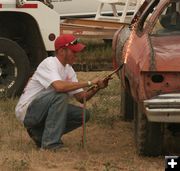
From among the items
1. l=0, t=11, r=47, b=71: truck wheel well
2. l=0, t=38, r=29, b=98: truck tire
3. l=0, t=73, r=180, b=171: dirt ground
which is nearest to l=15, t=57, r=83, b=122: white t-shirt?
l=0, t=73, r=180, b=171: dirt ground

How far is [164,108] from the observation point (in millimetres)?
5883

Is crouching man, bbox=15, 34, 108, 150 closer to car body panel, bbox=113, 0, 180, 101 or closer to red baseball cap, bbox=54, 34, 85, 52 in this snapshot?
red baseball cap, bbox=54, 34, 85, 52

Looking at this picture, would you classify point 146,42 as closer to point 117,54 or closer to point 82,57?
point 117,54

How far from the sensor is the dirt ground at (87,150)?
250 inches

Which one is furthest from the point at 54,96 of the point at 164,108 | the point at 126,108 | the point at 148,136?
the point at 126,108

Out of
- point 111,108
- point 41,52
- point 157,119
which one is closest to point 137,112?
point 157,119

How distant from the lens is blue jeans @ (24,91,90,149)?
22.3 ft

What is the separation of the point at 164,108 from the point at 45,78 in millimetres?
1444

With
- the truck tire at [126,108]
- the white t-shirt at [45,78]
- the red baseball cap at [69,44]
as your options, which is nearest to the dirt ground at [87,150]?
the truck tire at [126,108]

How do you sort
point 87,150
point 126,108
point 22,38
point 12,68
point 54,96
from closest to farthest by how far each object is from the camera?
point 54,96
point 87,150
point 126,108
point 12,68
point 22,38

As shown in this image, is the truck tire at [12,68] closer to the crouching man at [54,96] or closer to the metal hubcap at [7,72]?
the metal hubcap at [7,72]

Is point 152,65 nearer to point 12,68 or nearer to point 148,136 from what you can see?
point 148,136

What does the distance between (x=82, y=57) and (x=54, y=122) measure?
660 cm

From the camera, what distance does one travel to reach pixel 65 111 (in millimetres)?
6840
